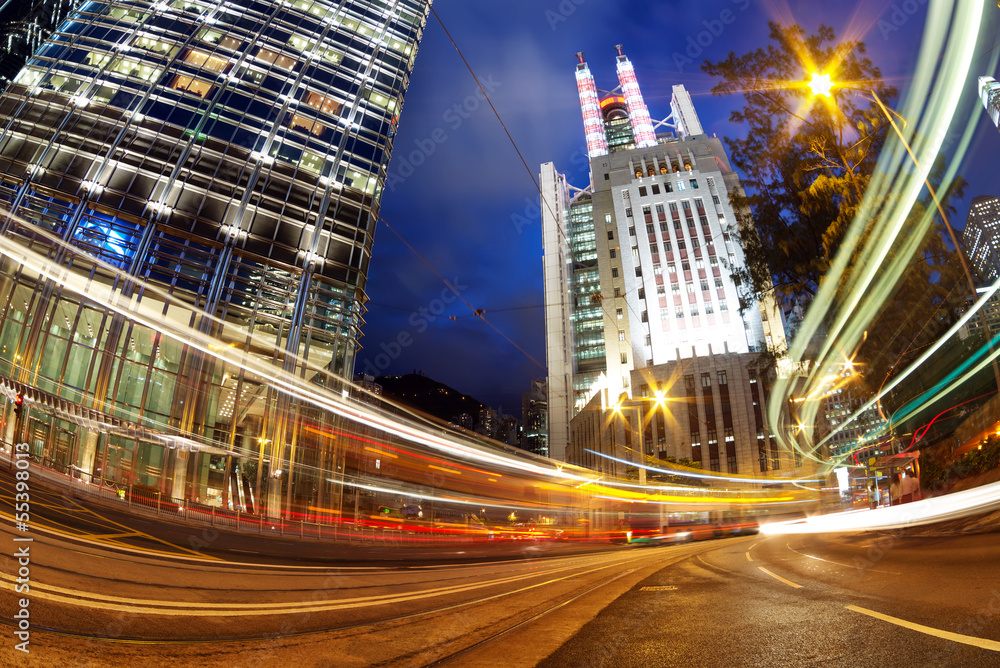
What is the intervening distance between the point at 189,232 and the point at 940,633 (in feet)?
116

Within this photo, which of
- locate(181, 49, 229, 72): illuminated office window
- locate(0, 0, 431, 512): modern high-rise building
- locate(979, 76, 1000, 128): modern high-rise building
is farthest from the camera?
locate(181, 49, 229, 72): illuminated office window

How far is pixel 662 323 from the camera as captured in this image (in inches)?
2766

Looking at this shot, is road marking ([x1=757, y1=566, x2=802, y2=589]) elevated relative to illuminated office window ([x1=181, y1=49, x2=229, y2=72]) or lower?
lower

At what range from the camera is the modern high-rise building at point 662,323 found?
60.1m

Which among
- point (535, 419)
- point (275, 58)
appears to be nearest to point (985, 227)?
point (275, 58)

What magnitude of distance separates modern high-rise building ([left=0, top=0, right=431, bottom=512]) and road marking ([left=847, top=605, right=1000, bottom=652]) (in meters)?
29.3

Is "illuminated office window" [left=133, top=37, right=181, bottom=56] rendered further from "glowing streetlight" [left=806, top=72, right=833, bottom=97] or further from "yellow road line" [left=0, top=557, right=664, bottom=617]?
"yellow road line" [left=0, top=557, right=664, bottom=617]

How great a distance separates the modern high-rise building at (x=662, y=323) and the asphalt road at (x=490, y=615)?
1700 inches

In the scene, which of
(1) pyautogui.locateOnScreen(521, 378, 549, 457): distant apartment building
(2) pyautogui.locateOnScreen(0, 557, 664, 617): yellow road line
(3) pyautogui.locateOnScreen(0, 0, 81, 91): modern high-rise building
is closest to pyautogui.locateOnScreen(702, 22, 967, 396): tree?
(2) pyautogui.locateOnScreen(0, 557, 664, 617): yellow road line

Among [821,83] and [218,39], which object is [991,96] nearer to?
[821,83]

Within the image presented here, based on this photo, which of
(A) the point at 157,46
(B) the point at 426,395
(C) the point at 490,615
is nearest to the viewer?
(C) the point at 490,615

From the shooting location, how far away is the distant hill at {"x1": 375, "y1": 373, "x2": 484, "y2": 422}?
152250 millimetres

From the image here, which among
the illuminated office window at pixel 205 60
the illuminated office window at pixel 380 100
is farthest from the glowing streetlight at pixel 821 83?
the illuminated office window at pixel 205 60

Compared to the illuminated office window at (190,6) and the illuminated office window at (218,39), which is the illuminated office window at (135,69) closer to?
the illuminated office window at (218,39)
